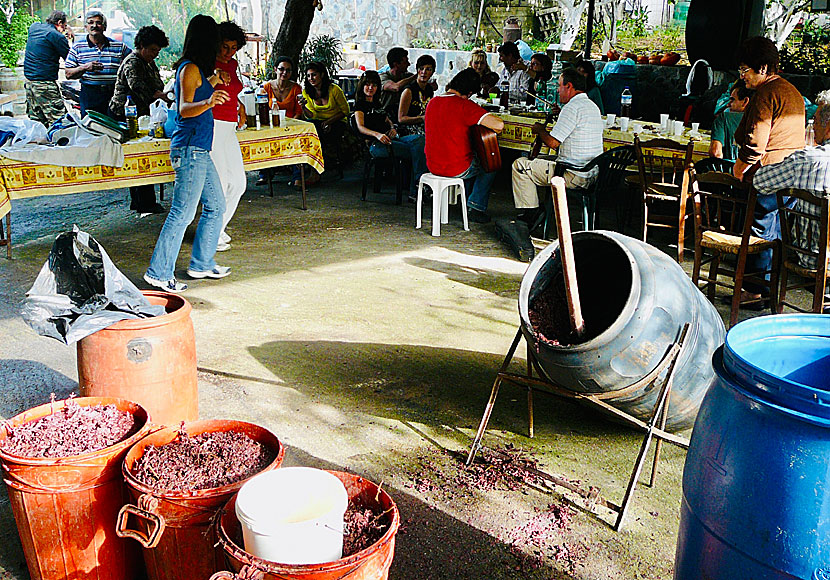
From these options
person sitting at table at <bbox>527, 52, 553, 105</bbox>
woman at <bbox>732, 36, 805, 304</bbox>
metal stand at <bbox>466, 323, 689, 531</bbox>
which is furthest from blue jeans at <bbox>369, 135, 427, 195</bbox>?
metal stand at <bbox>466, 323, 689, 531</bbox>

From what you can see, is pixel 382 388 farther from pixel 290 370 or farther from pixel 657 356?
Result: pixel 657 356

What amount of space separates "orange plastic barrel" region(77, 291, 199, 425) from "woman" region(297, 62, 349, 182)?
20.9ft

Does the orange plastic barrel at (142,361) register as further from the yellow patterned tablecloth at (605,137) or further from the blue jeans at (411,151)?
the blue jeans at (411,151)

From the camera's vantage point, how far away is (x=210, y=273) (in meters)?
5.54

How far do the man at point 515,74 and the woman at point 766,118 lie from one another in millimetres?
4512

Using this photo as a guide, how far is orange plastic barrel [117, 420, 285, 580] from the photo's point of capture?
197 cm

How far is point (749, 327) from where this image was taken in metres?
1.75

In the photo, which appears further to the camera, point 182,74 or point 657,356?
point 182,74

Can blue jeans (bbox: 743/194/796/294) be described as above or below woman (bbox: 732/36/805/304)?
below

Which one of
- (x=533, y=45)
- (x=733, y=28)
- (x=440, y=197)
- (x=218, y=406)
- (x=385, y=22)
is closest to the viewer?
(x=218, y=406)

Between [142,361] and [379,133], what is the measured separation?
570 centimetres

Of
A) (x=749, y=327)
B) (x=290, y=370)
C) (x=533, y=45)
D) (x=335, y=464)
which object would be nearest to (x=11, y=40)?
(x=533, y=45)

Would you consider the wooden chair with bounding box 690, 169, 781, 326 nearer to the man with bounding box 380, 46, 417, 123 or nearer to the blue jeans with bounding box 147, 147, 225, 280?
the blue jeans with bounding box 147, 147, 225, 280

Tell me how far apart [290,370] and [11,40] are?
13893mm
